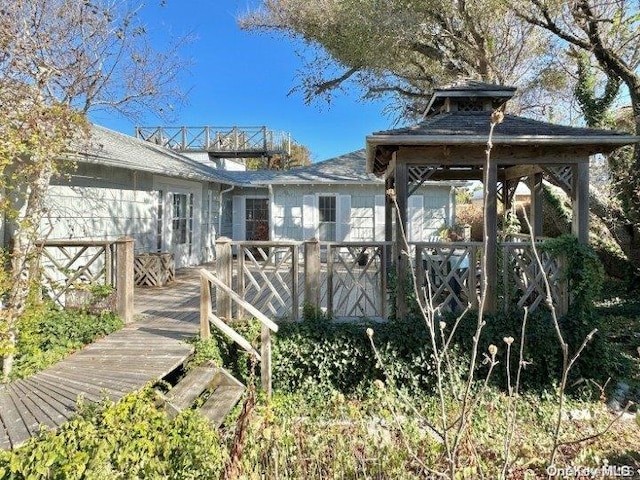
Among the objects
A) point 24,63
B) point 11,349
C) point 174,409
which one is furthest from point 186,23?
point 174,409

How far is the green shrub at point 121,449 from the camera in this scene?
113 inches

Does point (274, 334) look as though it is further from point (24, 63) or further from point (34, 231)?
point (24, 63)

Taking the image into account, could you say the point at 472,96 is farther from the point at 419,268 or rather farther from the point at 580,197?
the point at 419,268

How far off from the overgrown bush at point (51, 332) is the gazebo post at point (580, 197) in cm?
641

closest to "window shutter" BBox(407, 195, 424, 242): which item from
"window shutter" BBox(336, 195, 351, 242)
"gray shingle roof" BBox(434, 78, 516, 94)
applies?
"window shutter" BBox(336, 195, 351, 242)

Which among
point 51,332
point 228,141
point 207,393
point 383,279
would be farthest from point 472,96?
point 228,141

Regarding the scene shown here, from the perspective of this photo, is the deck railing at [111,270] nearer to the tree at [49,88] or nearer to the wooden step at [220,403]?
the tree at [49,88]

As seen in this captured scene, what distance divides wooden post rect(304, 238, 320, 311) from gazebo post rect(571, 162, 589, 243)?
3579 mm

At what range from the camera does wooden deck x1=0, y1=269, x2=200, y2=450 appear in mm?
3439

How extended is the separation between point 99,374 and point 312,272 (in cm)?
267

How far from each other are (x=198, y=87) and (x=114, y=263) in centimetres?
736

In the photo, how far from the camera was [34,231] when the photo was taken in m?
4.84

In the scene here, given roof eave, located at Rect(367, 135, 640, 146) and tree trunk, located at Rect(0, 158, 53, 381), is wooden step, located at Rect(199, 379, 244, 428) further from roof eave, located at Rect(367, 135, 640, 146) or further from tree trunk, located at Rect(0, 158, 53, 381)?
roof eave, located at Rect(367, 135, 640, 146)

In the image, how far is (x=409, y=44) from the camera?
1185cm
